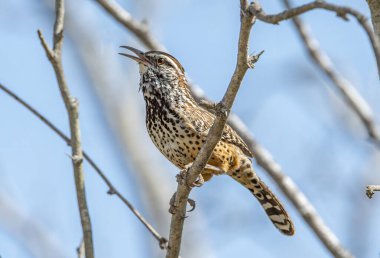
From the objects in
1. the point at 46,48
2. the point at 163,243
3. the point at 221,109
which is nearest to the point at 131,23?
the point at 46,48

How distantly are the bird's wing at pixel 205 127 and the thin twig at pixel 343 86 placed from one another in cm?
73

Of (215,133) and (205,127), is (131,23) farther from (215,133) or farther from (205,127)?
(215,133)

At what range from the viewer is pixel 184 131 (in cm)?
453

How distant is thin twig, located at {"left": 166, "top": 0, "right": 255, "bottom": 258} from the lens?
2.94 m

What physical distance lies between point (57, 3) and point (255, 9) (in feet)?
4.04

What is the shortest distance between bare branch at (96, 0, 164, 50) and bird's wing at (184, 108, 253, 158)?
68cm

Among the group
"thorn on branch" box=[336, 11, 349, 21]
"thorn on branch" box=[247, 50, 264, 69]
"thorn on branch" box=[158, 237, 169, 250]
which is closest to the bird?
"thorn on branch" box=[158, 237, 169, 250]

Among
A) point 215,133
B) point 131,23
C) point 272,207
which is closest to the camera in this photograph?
point 215,133

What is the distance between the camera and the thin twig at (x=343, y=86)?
4.50m

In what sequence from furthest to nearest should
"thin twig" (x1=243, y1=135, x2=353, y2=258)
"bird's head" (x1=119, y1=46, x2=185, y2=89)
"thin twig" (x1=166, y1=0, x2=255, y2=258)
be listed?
"bird's head" (x1=119, y1=46, x2=185, y2=89)
"thin twig" (x1=243, y1=135, x2=353, y2=258)
"thin twig" (x1=166, y1=0, x2=255, y2=258)

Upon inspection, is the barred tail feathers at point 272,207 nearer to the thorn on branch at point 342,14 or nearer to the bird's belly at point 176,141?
the bird's belly at point 176,141

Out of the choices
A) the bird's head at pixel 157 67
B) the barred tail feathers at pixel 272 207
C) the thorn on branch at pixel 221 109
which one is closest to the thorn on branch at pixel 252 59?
the thorn on branch at pixel 221 109

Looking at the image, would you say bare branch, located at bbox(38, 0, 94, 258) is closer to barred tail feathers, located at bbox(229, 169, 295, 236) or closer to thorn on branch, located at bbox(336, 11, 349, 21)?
thorn on branch, located at bbox(336, 11, 349, 21)

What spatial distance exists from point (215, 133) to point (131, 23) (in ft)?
6.42
